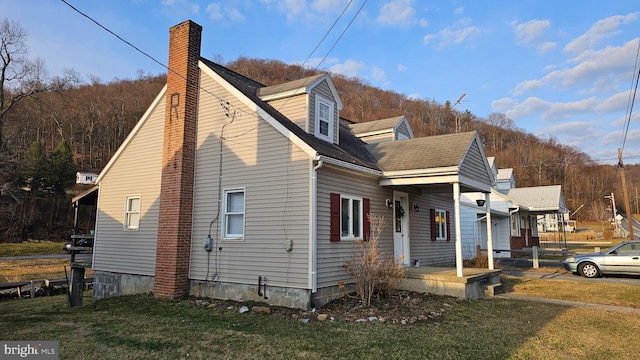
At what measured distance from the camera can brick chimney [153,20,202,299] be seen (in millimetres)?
10602

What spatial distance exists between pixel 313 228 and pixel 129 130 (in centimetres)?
6143

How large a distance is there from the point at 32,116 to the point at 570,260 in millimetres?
61226

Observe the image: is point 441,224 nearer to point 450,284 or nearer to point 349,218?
point 450,284

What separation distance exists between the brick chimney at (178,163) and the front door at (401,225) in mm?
6398

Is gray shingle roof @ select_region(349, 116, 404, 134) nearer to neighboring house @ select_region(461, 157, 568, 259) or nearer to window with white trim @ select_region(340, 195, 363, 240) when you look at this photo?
window with white trim @ select_region(340, 195, 363, 240)

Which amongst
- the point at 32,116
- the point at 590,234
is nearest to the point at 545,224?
the point at 590,234

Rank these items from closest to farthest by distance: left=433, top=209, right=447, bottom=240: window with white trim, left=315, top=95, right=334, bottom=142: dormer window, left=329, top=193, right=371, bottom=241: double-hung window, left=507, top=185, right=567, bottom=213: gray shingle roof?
left=329, top=193, right=371, bottom=241: double-hung window < left=315, top=95, right=334, bottom=142: dormer window < left=433, top=209, right=447, bottom=240: window with white trim < left=507, top=185, right=567, bottom=213: gray shingle roof

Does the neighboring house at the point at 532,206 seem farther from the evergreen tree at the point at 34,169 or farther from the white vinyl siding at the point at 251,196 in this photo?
the evergreen tree at the point at 34,169

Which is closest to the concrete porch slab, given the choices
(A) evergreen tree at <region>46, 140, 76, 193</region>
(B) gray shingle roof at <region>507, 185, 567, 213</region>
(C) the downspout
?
(C) the downspout

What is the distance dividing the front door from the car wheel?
26.3 feet

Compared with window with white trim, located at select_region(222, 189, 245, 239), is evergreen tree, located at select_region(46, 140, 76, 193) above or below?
above

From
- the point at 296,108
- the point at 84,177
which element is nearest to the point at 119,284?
the point at 296,108

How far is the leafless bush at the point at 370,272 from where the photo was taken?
8.91m

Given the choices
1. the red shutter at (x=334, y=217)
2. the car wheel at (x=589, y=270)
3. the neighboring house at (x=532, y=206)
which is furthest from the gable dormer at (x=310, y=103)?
the neighboring house at (x=532, y=206)
